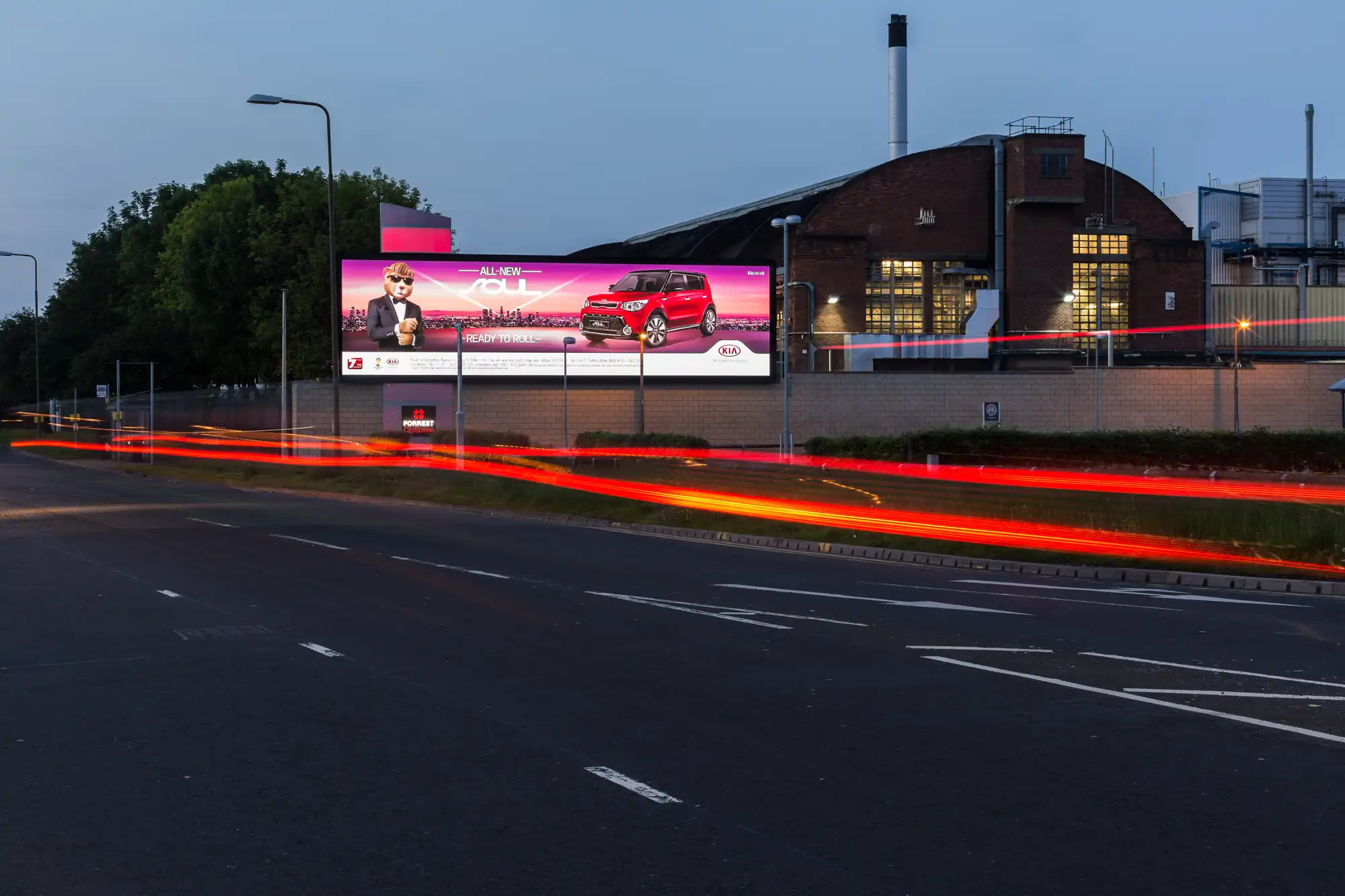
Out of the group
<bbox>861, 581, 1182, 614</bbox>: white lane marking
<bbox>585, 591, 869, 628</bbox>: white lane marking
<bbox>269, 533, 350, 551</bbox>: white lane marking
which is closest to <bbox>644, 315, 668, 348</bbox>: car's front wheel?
<bbox>269, 533, 350, 551</bbox>: white lane marking

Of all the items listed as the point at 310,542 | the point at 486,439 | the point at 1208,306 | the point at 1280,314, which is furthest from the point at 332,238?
the point at 1280,314

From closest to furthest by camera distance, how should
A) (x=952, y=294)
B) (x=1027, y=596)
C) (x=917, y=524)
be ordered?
(x=1027, y=596) → (x=917, y=524) → (x=952, y=294)

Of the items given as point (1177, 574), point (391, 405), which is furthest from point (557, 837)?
point (391, 405)

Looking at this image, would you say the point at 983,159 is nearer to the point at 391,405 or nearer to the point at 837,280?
the point at 837,280

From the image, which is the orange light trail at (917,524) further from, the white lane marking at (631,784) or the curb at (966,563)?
the white lane marking at (631,784)

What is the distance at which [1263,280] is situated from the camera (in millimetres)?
88625

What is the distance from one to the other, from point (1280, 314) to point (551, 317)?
4870cm

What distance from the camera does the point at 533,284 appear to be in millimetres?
55719

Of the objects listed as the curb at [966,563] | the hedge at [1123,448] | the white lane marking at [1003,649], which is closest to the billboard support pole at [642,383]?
the hedge at [1123,448]

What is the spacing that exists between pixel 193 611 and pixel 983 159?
2571 inches

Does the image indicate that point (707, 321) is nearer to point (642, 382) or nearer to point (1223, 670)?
point (642, 382)

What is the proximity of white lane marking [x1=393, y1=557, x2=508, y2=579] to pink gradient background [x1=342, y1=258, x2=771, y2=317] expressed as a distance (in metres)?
35.5

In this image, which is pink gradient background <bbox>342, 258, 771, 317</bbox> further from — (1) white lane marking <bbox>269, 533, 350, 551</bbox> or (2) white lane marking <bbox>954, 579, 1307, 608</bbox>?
(2) white lane marking <bbox>954, 579, 1307, 608</bbox>

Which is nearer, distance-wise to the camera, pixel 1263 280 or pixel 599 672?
pixel 599 672
